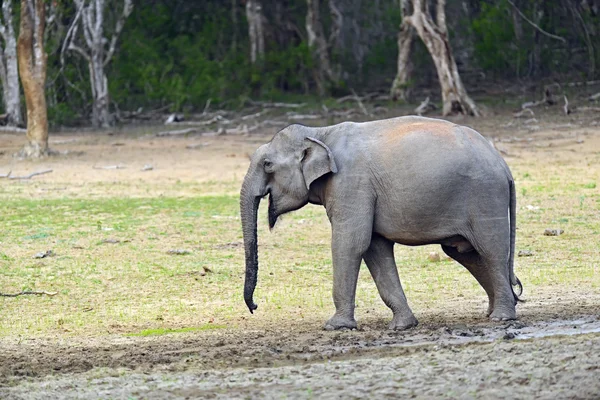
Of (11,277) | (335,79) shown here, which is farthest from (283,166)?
(335,79)

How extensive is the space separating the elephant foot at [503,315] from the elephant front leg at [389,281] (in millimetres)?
564

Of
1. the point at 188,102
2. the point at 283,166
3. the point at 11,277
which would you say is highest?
the point at 283,166

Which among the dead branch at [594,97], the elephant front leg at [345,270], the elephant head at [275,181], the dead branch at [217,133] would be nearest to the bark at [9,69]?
the dead branch at [217,133]

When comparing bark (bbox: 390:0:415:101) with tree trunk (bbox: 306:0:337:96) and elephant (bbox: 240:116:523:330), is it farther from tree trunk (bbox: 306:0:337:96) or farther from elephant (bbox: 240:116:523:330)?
elephant (bbox: 240:116:523:330)

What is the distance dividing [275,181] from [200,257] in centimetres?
379

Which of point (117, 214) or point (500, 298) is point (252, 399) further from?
point (117, 214)

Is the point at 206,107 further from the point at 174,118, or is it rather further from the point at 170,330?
the point at 170,330

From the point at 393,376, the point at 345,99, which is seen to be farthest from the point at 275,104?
the point at 393,376

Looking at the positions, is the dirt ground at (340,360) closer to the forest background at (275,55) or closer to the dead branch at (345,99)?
the forest background at (275,55)

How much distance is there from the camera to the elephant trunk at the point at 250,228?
8750mm

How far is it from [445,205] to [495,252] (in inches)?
20.0

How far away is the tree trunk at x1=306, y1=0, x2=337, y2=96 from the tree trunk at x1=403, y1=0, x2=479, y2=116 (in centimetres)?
655

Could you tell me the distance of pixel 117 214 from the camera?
618 inches

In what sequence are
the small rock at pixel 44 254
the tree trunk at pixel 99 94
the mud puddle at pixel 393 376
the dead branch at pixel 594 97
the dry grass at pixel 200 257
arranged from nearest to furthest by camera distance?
the mud puddle at pixel 393 376
the dry grass at pixel 200 257
the small rock at pixel 44 254
the dead branch at pixel 594 97
the tree trunk at pixel 99 94
